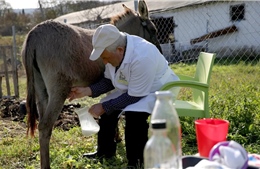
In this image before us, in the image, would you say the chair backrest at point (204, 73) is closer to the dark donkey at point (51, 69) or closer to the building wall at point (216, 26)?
the dark donkey at point (51, 69)

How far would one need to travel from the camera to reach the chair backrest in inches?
146

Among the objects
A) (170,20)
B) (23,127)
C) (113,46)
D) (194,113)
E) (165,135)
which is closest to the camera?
(165,135)

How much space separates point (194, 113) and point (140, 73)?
0.91 m

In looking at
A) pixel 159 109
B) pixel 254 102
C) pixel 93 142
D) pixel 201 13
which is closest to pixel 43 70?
pixel 93 142

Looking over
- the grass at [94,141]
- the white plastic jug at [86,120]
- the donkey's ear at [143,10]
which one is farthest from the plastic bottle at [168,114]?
the donkey's ear at [143,10]

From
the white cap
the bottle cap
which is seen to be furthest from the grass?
the bottle cap

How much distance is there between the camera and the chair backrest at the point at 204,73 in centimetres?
370

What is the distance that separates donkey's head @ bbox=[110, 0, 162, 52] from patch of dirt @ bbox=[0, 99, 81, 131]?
1677 mm

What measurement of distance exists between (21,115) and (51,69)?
117 inches

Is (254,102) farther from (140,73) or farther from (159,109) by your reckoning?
(159,109)

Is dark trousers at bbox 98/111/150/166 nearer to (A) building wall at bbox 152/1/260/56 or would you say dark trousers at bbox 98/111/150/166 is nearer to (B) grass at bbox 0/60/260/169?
(B) grass at bbox 0/60/260/169

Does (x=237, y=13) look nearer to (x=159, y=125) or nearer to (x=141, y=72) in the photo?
(x=141, y=72)

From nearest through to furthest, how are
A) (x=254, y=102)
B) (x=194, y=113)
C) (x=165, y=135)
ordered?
(x=165, y=135)
(x=194, y=113)
(x=254, y=102)

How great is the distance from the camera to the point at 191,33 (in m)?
15.4
